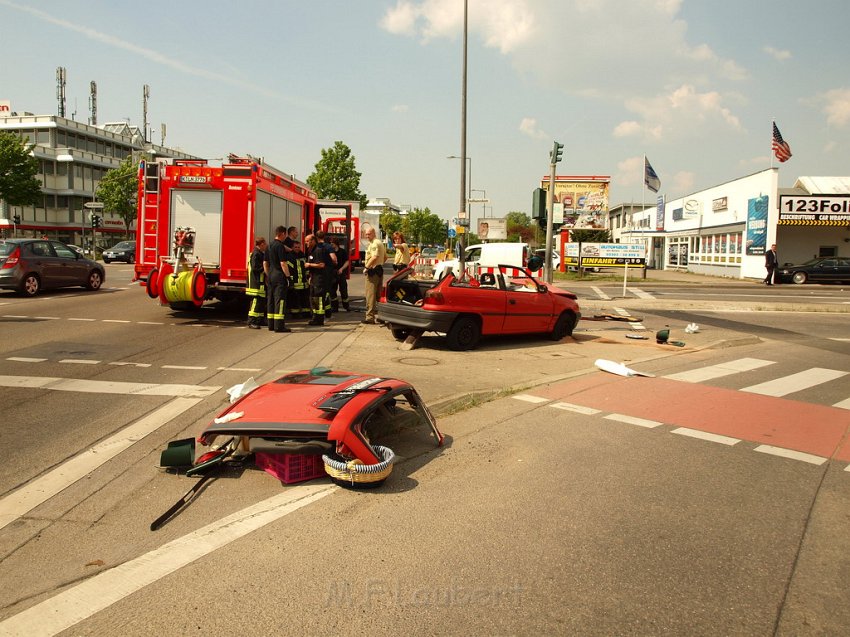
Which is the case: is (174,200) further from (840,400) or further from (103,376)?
(840,400)

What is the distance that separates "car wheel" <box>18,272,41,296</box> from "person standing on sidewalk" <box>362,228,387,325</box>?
1007cm

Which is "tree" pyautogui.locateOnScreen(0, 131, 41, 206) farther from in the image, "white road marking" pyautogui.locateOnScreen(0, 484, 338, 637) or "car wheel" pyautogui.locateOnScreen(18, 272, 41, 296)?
"white road marking" pyautogui.locateOnScreen(0, 484, 338, 637)

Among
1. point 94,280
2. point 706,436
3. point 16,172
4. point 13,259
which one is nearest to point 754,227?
point 94,280

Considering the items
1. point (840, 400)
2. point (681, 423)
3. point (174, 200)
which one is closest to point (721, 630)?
point (681, 423)

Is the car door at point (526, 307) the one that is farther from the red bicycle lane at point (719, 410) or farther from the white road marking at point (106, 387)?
the white road marking at point (106, 387)

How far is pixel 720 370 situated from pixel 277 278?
25.1ft

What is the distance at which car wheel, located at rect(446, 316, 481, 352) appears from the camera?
11.1 meters

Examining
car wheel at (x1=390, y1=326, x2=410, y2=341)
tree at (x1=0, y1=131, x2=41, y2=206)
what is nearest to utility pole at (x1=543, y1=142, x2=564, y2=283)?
car wheel at (x1=390, y1=326, x2=410, y2=341)

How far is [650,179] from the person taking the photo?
4881 centimetres

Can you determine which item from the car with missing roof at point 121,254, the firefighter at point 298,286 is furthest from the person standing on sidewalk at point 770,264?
the car with missing roof at point 121,254

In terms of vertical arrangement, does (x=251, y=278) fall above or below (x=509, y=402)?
above

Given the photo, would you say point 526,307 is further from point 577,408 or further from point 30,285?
point 30,285

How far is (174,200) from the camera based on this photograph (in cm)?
1423

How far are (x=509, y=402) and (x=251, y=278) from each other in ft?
24.7
